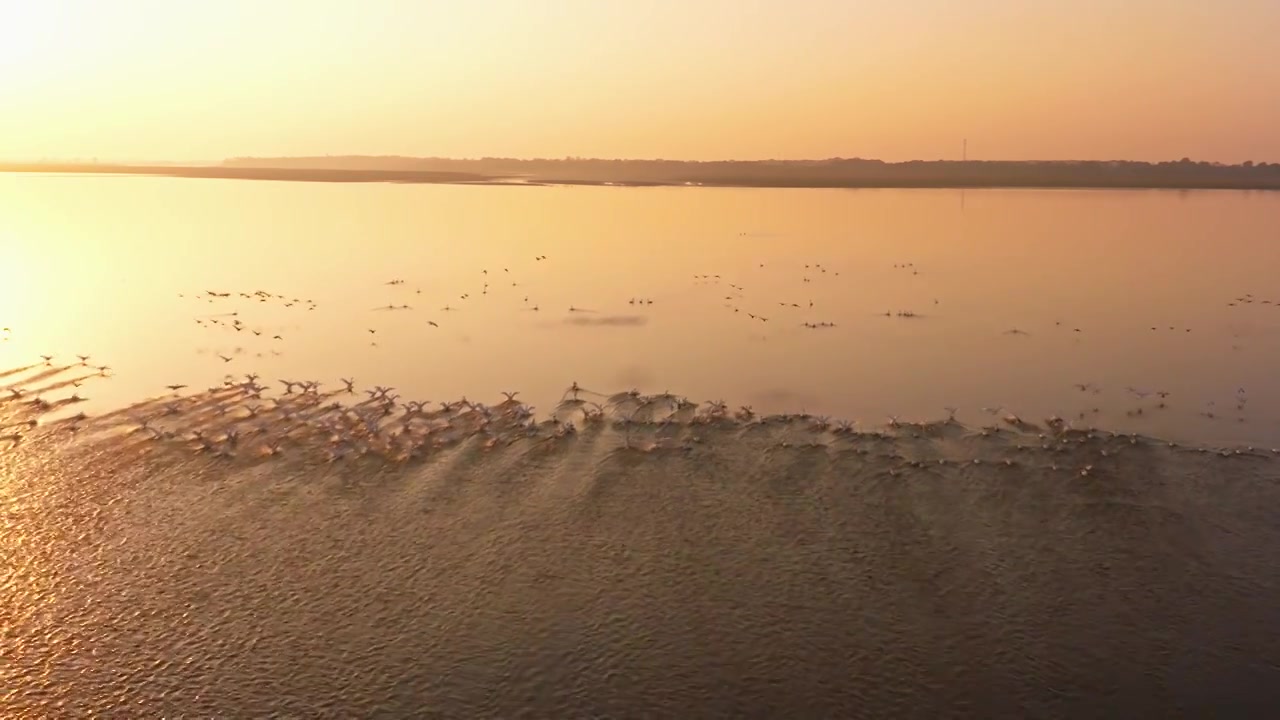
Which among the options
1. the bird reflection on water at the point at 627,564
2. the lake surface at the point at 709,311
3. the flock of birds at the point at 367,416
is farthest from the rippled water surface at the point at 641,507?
the lake surface at the point at 709,311

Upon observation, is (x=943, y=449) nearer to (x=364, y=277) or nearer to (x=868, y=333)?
(x=868, y=333)

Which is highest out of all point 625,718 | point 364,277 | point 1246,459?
point 364,277

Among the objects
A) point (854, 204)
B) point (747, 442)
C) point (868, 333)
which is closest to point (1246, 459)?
point (747, 442)

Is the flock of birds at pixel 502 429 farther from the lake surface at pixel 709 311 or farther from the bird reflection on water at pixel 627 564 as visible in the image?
the lake surface at pixel 709 311

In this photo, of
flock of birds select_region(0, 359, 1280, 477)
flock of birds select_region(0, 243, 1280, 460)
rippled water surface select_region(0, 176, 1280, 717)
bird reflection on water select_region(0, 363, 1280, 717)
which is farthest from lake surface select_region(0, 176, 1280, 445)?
bird reflection on water select_region(0, 363, 1280, 717)

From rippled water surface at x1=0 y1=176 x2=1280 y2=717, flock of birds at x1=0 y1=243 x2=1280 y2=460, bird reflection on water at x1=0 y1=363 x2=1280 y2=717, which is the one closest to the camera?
bird reflection on water at x1=0 y1=363 x2=1280 y2=717

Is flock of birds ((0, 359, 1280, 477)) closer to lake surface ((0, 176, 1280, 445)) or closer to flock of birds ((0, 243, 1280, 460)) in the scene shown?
flock of birds ((0, 243, 1280, 460))
